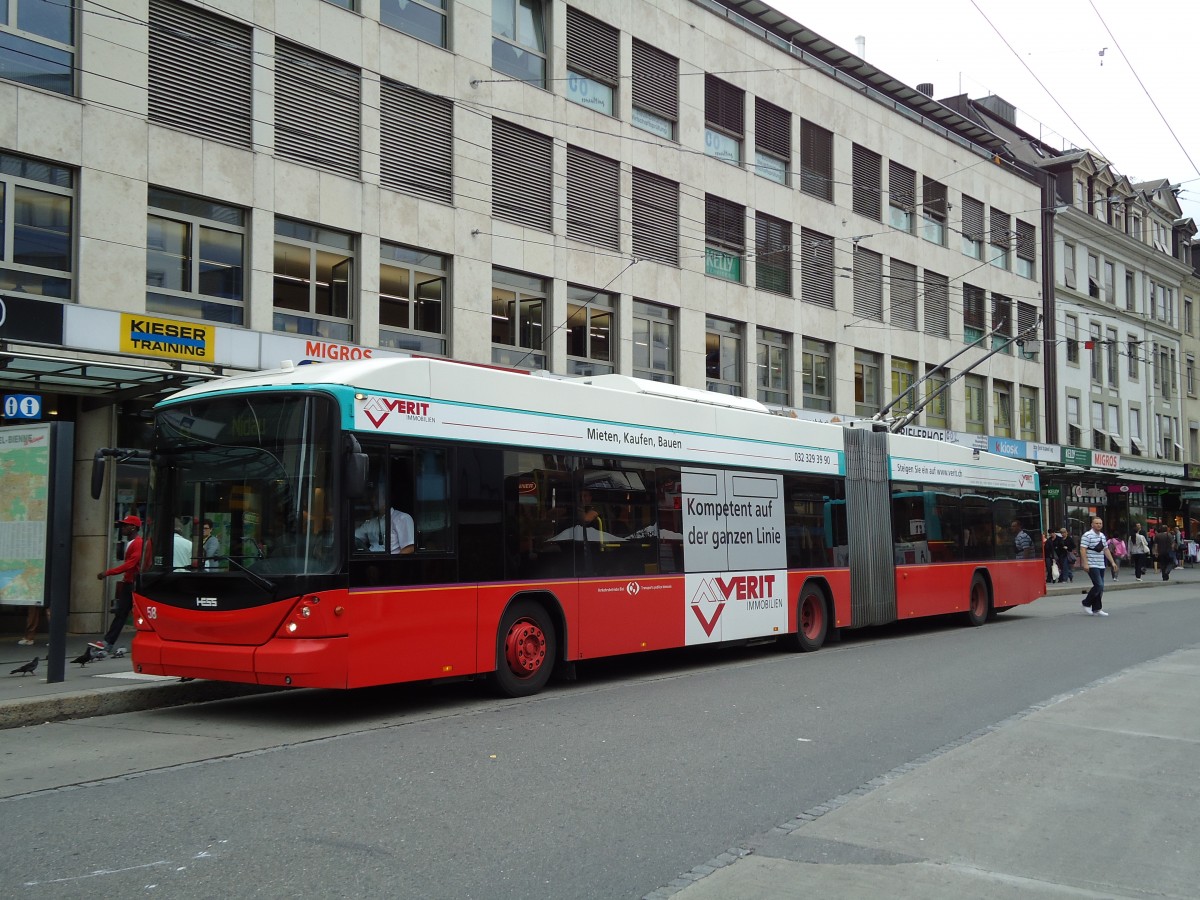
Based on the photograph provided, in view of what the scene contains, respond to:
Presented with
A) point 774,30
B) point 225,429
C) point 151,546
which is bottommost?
point 151,546

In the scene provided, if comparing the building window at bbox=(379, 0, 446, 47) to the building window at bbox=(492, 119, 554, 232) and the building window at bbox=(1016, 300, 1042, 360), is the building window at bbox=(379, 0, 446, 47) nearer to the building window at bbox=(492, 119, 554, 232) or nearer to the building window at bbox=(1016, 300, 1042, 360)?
the building window at bbox=(492, 119, 554, 232)

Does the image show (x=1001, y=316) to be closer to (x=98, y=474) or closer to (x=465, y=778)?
(x=98, y=474)

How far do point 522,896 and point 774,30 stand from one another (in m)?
29.8

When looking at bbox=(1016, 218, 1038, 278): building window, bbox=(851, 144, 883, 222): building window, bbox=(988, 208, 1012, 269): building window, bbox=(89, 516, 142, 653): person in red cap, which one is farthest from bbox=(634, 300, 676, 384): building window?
bbox=(1016, 218, 1038, 278): building window

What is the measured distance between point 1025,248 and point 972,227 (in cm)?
437

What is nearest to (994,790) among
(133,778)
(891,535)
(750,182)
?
(133,778)

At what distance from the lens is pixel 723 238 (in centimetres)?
2745

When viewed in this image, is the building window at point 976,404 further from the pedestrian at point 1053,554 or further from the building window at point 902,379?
the pedestrian at point 1053,554

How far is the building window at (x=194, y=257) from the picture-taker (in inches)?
664

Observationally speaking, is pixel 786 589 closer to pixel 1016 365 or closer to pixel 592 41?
pixel 592 41

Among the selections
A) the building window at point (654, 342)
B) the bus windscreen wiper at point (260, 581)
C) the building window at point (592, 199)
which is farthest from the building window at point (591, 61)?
the bus windscreen wiper at point (260, 581)

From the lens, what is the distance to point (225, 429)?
9.77 meters

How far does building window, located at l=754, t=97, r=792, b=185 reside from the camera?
1134 inches

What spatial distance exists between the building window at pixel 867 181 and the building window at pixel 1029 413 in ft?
39.8
